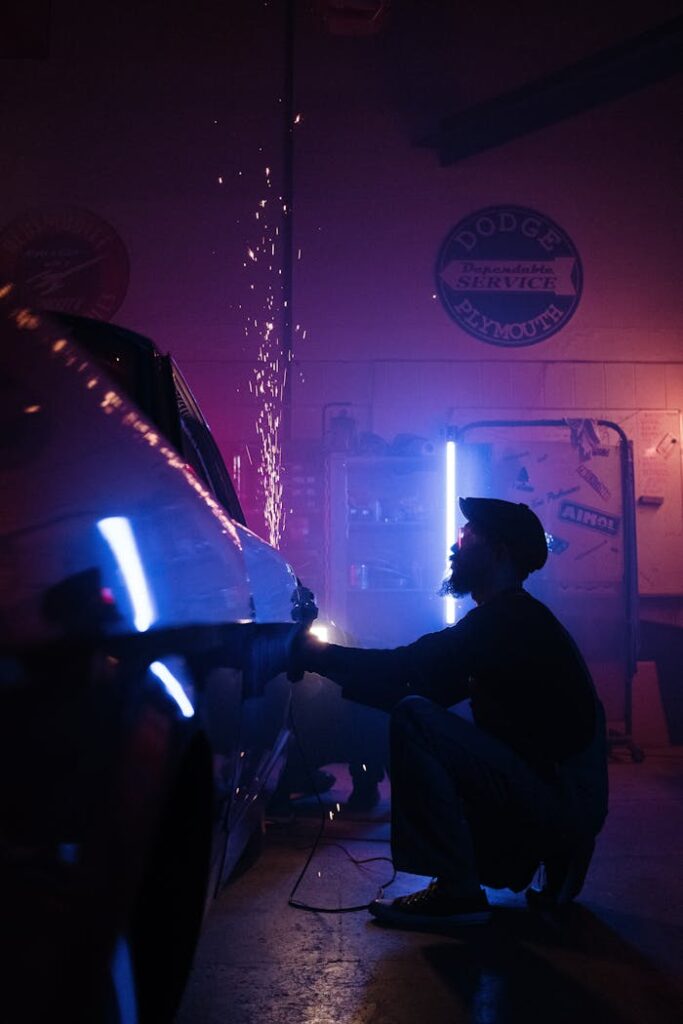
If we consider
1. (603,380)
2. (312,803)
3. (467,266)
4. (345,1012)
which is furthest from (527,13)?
(345,1012)

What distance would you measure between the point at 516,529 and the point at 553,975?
1363mm

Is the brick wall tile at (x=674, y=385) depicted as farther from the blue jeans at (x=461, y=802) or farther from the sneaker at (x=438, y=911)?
the sneaker at (x=438, y=911)

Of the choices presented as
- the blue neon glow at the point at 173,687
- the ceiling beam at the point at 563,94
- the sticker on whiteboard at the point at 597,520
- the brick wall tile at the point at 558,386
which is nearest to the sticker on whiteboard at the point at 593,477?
the sticker on whiteboard at the point at 597,520

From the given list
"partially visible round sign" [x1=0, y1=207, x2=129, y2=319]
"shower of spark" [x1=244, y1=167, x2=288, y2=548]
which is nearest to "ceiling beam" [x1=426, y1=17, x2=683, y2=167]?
"shower of spark" [x1=244, y1=167, x2=288, y2=548]

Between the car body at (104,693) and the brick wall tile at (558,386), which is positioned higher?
the brick wall tile at (558,386)

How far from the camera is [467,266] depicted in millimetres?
7410

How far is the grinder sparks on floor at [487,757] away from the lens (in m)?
2.76

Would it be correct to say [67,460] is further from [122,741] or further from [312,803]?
[312,803]

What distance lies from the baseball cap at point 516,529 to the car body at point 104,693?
1.41 m

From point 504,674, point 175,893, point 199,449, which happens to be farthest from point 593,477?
point 175,893

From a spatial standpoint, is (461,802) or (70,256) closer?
(461,802)

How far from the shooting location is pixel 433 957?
2533 mm

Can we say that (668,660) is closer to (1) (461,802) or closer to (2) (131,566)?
(1) (461,802)

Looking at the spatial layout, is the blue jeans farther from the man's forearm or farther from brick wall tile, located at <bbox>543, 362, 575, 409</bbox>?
brick wall tile, located at <bbox>543, 362, 575, 409</bbox>
